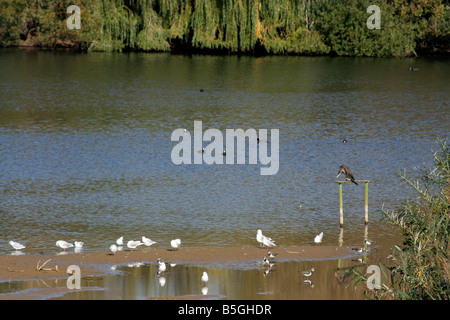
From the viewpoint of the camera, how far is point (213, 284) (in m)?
11.4

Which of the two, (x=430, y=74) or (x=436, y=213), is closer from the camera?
(x=436, y=213)

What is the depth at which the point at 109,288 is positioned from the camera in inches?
436

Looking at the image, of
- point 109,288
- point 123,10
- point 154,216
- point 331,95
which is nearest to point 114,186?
point 154,216

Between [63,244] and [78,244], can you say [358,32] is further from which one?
[63,244]

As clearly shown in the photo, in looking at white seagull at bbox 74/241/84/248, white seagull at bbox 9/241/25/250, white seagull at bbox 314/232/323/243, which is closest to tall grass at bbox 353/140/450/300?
white seagull at bbox 314/232/323/243

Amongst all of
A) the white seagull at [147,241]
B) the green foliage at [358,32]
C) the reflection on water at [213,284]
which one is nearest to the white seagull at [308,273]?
the reflection on water at [213,284]

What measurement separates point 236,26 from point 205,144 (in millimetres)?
27060

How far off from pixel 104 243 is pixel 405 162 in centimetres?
1036

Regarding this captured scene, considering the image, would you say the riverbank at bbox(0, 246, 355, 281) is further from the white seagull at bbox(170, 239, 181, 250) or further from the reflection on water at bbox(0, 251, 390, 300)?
the reflection on water at bbox(0, 251, 390, 300)

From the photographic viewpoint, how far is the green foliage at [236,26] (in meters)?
49.1

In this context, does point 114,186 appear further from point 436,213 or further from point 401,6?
point 401,6

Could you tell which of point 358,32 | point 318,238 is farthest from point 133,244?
point 358,32

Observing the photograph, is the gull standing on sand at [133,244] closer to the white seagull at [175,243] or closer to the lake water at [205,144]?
the white seagull at [175,243]

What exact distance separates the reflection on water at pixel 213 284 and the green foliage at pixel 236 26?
36.9 m
